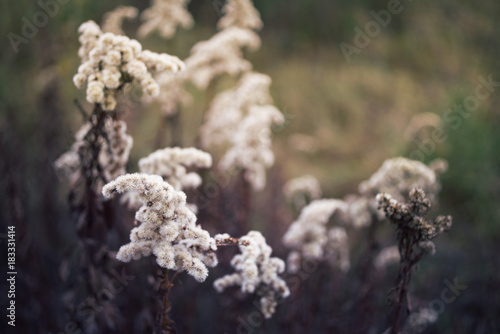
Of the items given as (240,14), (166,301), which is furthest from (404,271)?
(240,14)

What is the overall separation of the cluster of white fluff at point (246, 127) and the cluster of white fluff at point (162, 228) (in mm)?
1598

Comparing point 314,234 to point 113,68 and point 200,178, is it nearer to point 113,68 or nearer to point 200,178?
point 200,178

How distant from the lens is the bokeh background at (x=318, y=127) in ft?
10.7

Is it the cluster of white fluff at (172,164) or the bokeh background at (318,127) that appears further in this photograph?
the bokeh background at (318,127)

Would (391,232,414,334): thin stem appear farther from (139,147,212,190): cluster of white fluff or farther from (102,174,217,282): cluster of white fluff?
(139,147,212,190): cluster of white fluff

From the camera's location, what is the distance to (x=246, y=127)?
3.31 metres

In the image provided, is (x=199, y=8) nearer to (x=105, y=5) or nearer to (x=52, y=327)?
(x=105, y=5)

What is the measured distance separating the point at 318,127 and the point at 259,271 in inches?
188

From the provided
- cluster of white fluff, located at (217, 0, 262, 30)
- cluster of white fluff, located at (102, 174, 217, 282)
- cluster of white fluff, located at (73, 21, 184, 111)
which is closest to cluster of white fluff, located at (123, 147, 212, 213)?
cluster of white fluff, located at (73, 21, 184, 111)

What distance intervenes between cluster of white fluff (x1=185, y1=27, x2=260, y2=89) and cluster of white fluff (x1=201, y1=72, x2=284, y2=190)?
0.21m

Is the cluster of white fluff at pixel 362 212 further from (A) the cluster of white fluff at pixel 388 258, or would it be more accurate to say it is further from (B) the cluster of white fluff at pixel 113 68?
(B) the cluster of white fluff at pixel 113 68

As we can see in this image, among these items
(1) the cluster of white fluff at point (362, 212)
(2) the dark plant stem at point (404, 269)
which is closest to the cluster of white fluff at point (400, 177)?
(1) the cluster of white fluff at point (362, 212)

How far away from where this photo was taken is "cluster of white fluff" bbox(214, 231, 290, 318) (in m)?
2.03

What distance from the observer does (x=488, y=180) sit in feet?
16.4
